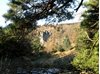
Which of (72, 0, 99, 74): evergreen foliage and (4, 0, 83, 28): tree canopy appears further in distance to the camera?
(72, 0, 99, 74): evergreen foliage

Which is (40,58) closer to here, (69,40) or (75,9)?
(69,40)

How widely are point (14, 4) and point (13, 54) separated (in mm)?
7267

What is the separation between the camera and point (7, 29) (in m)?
6.38

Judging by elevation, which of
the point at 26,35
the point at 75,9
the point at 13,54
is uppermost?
the point at 13,54

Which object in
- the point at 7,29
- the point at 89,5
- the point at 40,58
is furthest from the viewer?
the point at 40,58

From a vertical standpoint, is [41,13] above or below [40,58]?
below

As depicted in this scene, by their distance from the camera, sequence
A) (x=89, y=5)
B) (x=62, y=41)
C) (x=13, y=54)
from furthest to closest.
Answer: (x=62, y=41) < (x=13, y=54) < (x=89, y=5)

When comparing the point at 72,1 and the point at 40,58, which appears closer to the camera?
the point at 72,1

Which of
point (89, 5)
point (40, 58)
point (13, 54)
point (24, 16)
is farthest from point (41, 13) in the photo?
point (40, 58)

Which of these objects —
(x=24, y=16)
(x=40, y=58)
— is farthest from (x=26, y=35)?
(x=40, y=58)

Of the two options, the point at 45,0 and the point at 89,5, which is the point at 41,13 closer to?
the point at 45,0

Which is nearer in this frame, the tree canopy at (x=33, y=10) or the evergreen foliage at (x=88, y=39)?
the tree canopy at (x=33, y=10)

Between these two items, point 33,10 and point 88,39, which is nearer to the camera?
point 33,10

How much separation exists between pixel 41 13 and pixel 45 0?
13.9 inches
